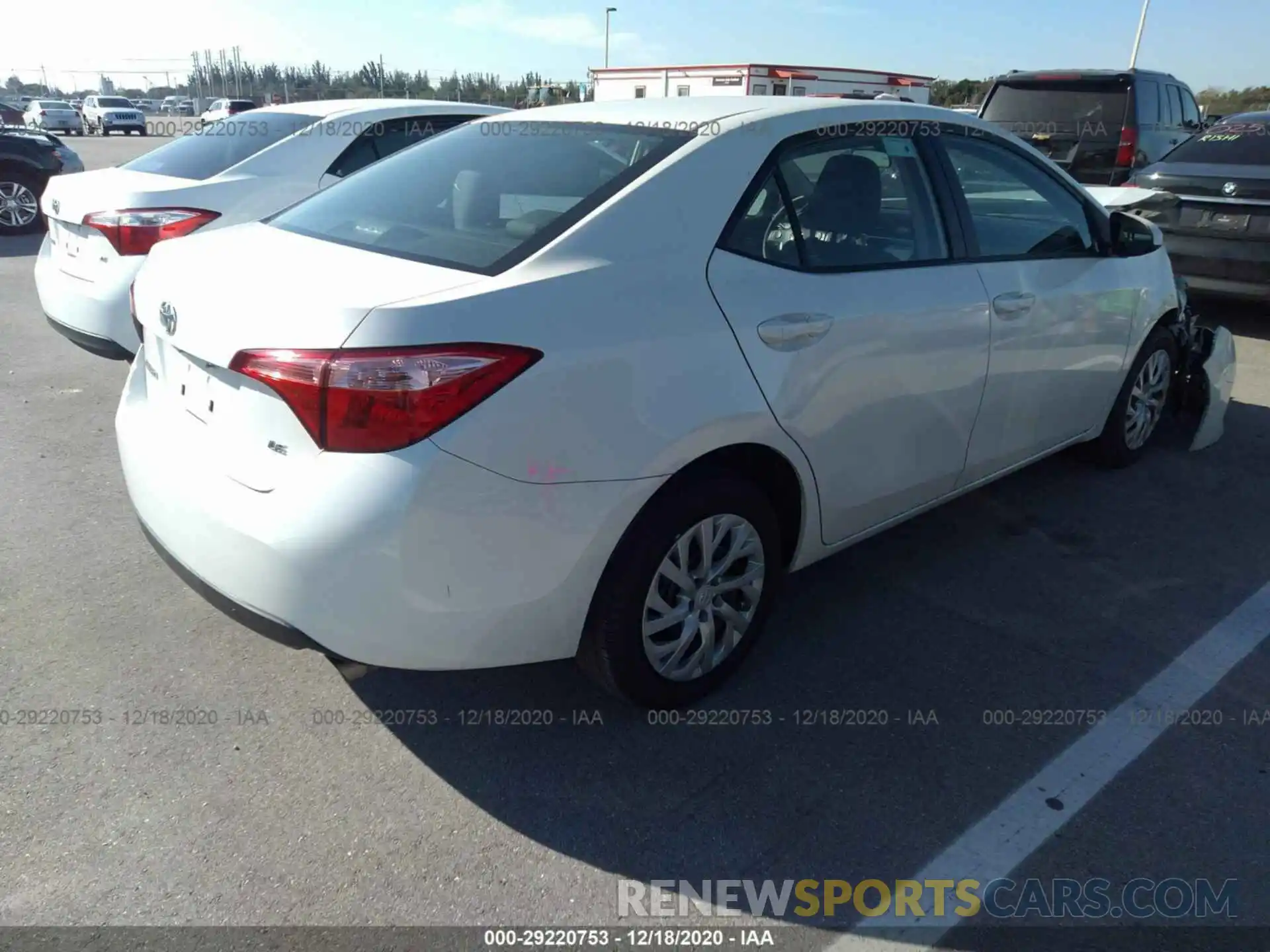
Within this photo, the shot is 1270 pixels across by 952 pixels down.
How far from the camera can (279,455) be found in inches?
87.7

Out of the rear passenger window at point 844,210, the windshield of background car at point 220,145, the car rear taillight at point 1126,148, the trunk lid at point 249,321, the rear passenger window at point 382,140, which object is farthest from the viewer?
the car rear taillight at point 1126,148

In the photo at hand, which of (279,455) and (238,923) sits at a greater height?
(279,455)

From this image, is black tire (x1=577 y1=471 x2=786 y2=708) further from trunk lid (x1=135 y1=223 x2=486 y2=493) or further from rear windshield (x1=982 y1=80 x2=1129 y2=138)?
rear windshield (x1=982 y1=80 x2=1129 y2=138)

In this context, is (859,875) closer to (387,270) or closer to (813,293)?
(813,293)

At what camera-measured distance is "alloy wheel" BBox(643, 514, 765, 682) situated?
265 cm

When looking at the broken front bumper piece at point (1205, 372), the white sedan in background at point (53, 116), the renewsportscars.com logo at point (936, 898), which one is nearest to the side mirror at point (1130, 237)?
the broken front bumper piece at point (1205, 372)

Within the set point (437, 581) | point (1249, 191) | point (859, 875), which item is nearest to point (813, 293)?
point (437, 581)

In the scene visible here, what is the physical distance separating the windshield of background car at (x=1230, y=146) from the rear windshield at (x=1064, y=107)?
7.44 feet

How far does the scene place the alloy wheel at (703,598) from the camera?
2.65m

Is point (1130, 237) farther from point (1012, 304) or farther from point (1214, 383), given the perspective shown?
point (1214, 383)

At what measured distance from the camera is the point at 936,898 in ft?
7.41

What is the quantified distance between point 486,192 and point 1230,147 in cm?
713

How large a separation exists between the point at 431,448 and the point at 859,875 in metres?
1.43

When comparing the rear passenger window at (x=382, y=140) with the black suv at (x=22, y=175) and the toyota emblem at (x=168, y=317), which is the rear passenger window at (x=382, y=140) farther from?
the black suv at (x=22, y=175)
